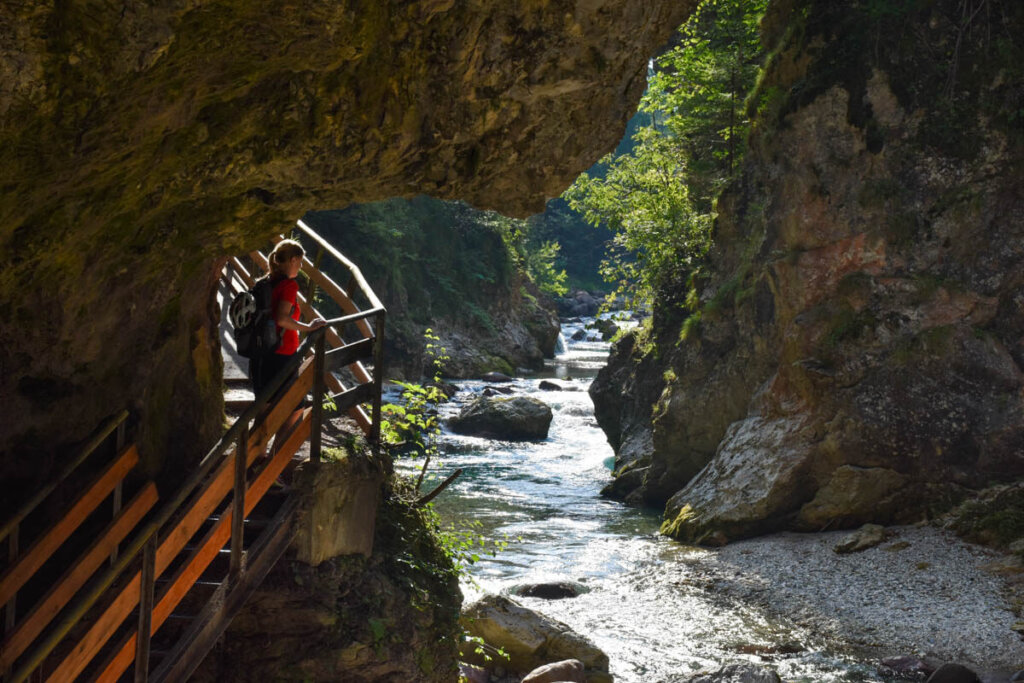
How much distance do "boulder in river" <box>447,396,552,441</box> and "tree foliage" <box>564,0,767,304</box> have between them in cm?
392

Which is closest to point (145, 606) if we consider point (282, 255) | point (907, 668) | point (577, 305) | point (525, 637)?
point (282, 255)

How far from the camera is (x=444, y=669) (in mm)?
6645

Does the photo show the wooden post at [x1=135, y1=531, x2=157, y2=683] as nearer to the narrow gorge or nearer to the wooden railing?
the narrow gorge

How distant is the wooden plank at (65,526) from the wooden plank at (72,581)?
0.16 metres

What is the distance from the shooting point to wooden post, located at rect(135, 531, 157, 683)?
4.86 metres

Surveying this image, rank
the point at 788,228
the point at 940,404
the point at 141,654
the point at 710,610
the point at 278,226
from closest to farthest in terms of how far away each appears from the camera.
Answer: the point at 141,654
the point at 278,226
the point at 710,610
the point at 940,404
the point at 788,228

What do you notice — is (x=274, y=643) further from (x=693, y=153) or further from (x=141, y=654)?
(x=693, y=153)

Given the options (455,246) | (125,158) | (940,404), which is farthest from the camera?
(455,246)

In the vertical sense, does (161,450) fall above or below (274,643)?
above

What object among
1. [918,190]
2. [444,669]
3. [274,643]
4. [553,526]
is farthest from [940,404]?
[274,643]

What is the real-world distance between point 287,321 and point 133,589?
2.08 metres

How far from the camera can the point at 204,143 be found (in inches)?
188

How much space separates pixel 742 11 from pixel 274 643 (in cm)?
1852

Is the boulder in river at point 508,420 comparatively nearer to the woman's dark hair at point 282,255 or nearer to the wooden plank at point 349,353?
the wooden plank at point 349,353
